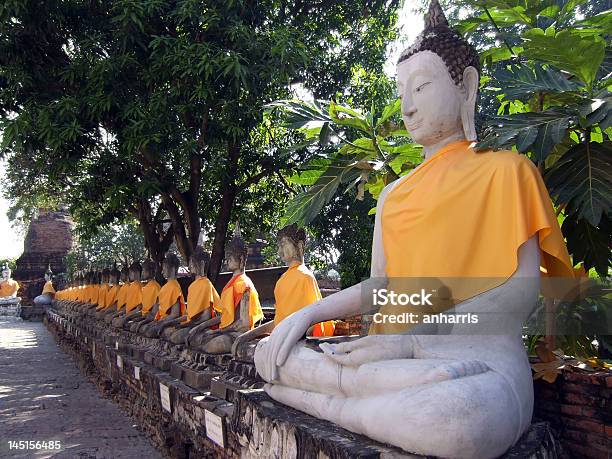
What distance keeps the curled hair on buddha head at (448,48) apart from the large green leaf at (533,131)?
30 cm

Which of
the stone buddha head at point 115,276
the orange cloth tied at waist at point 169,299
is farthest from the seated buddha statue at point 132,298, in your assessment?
the stone buddha head at point 115,276

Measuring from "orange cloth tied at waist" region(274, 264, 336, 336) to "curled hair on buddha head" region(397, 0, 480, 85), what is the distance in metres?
2.51

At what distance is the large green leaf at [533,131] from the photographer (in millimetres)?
2506

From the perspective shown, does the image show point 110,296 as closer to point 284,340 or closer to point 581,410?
point 284,340

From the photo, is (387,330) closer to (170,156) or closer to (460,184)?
(460,184)

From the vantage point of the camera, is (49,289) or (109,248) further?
(109,248)

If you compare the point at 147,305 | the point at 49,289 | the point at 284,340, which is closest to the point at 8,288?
the point at 49,289

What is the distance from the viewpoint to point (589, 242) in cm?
290

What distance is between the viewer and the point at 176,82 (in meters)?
7.84

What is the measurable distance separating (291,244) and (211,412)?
1.62 m

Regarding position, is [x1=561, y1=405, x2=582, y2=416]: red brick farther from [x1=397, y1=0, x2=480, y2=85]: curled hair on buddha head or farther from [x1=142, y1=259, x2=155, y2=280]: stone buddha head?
[x1=142, y1=259, x2=155, y2=280]: stone buddha head

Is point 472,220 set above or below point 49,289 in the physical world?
above

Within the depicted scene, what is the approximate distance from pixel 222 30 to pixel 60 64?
2.73 meters

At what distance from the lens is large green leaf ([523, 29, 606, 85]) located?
262 cm
